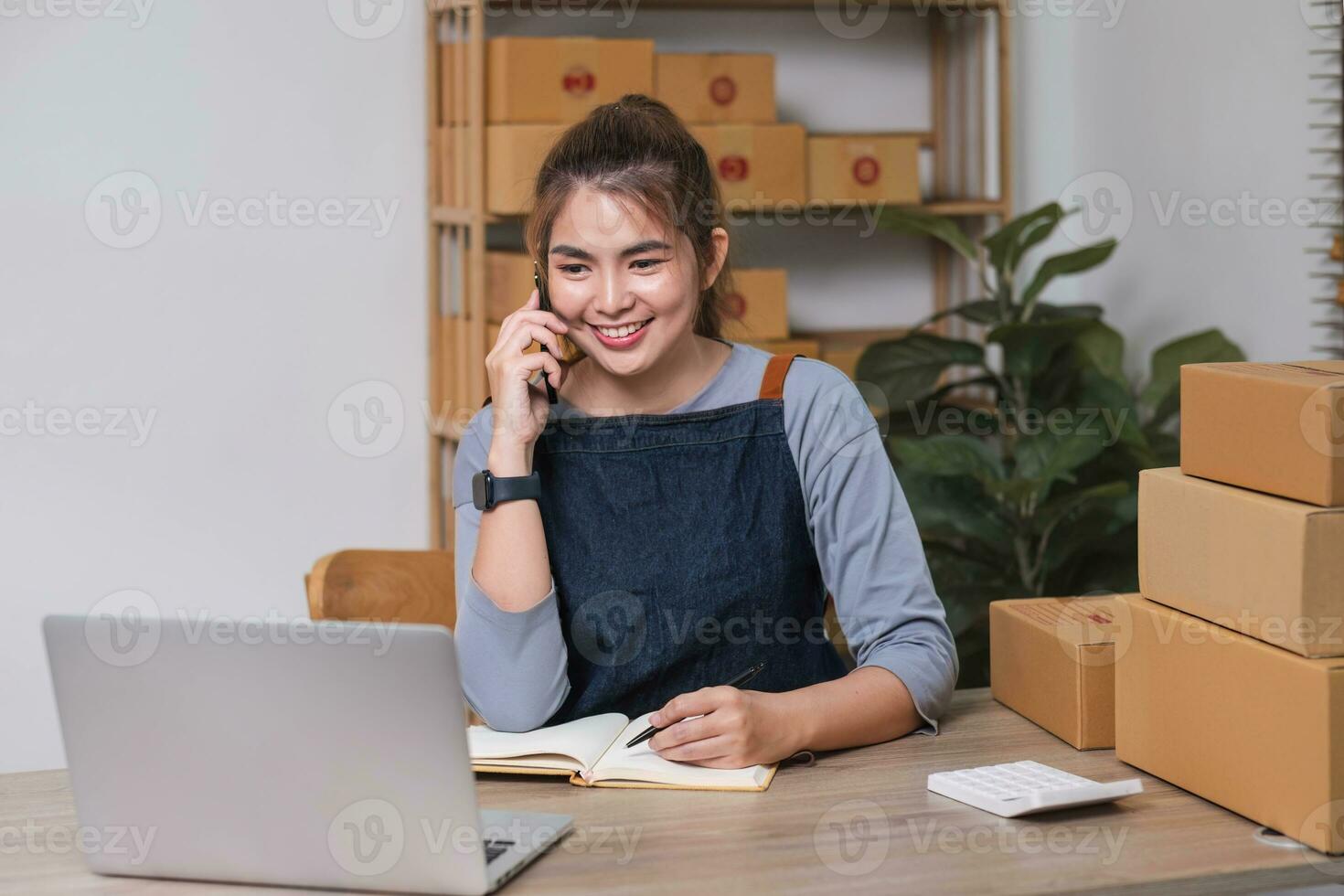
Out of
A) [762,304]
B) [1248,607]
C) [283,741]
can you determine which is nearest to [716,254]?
[1248,607]

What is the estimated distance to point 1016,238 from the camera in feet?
8.96

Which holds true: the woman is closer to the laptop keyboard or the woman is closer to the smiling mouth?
the smiling mouth

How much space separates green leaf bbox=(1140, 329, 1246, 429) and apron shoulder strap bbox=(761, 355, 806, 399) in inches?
49.2

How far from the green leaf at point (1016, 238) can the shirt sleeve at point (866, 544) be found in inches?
48.5

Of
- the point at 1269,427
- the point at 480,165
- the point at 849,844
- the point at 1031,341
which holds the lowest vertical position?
the point at 849,844

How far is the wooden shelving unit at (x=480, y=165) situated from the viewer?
284 cm

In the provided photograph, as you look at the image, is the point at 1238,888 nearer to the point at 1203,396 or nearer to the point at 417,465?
the point at 1203,396

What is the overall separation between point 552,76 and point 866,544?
1.57 meters

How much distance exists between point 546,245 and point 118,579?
180cm

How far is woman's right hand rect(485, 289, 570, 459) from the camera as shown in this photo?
4.94ft

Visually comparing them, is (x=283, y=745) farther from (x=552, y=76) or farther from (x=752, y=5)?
(x=752, y=5)

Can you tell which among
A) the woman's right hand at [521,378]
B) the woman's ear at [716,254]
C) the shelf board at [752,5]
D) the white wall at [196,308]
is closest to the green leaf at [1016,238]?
the shelf board at [752,5]

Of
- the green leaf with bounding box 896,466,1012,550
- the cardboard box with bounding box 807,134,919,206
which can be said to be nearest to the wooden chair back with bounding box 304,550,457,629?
the green leaf with bounding box 896,466,1012,550

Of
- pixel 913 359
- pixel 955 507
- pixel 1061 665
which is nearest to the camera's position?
pixel 1061 665
